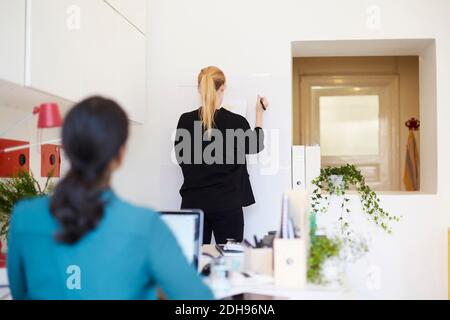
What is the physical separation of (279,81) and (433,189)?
132cm

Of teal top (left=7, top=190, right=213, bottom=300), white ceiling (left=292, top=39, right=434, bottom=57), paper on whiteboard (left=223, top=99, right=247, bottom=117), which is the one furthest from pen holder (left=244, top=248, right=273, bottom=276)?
white ceiling (left=292, top=39, right=434, bottom=57)

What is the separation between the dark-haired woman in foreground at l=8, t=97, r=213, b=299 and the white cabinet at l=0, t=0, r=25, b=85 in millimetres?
991

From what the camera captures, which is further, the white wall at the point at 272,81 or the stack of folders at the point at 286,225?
the white wall at the point at 272,81

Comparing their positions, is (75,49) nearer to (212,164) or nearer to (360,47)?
(212,164)

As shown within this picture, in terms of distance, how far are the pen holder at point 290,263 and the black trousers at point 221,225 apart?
114 cm

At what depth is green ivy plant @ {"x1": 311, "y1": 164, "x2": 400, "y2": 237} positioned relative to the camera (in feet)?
11.5

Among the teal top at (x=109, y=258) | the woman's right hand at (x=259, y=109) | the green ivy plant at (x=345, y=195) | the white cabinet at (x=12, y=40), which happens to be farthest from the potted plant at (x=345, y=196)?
the teal top at (x=109, y=258)

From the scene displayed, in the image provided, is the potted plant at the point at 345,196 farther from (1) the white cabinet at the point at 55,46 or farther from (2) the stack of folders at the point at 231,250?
(1) the white cabinet at the point at 55,46

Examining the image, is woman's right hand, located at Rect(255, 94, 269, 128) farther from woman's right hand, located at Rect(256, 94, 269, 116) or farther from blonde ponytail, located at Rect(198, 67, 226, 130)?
blonde ponytail, located at Rect(198, 67, 226, 130)

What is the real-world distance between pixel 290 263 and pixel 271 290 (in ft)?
0.36

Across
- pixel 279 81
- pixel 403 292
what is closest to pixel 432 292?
pixel 403 292

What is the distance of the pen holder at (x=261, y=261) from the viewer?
1936 mm

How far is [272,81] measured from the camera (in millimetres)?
3730
